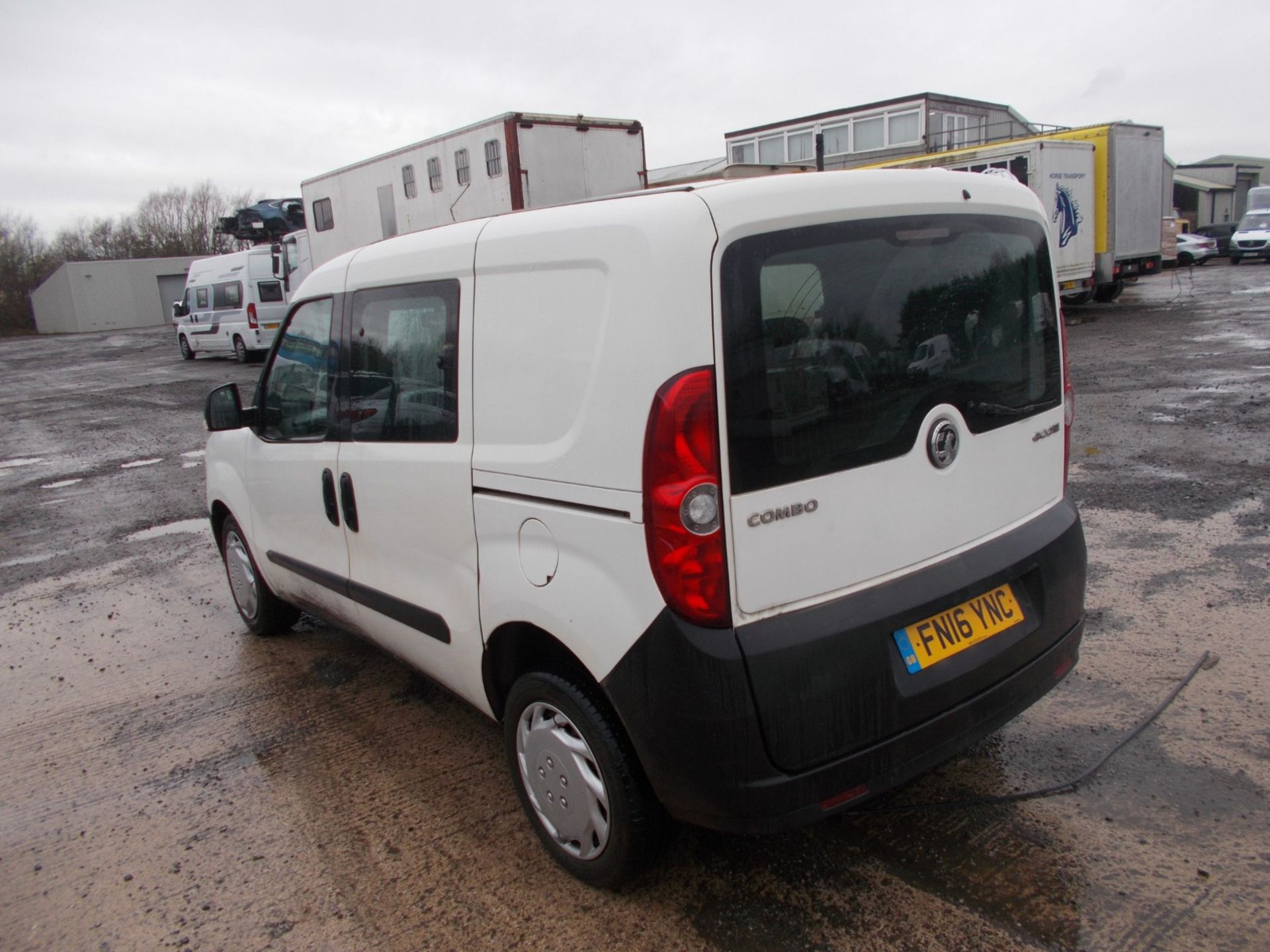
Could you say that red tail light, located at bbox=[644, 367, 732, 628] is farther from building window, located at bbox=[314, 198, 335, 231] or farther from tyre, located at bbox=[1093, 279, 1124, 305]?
tyre, located at bbox=[1093, 279, 1124, 305]

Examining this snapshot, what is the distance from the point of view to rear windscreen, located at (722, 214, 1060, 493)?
6.81 feet

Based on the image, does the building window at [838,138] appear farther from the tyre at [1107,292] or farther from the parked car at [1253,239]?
the parked car at [1253,239]

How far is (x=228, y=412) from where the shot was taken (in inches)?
161

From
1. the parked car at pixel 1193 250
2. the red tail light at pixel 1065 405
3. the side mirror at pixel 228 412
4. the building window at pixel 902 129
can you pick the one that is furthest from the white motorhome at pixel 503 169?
the parked car at pixel 1193 250

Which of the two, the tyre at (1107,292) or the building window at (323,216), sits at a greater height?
the building window at (323,216)

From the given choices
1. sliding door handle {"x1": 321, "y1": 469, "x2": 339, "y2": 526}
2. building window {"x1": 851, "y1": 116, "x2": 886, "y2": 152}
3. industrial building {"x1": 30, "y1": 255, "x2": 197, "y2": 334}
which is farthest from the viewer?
industrial building {"x1": 30, "y1": 255, "x2": 197, "y2": 334}

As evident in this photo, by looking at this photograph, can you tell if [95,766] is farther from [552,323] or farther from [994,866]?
[994,866]

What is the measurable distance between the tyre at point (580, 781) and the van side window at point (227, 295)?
899 inches

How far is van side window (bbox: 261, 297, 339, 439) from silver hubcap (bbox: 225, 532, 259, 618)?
101cm

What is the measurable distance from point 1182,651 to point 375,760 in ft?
10.7

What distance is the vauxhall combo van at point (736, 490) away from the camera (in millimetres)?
2082

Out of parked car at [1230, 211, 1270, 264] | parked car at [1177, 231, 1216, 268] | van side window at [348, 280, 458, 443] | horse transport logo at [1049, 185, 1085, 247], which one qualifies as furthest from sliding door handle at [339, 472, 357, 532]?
parked car at [1177, 231, 1216, 268]

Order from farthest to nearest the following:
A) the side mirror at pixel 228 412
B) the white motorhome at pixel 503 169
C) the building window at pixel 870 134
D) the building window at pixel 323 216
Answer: the building window at pixel 870 134
the building window at pixel 323 216
the white motorhome at pixel 503 169
the side mirror at pixel 228 412

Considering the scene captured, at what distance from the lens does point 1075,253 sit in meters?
16.5
